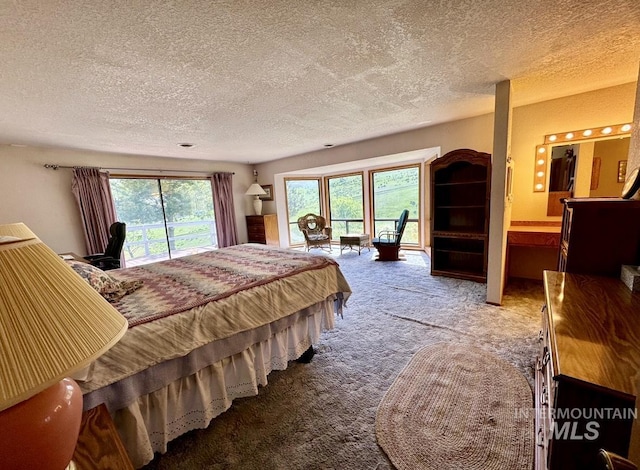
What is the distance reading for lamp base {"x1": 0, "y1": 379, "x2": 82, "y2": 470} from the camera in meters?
0.46

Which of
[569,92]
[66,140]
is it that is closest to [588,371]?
[569,92]

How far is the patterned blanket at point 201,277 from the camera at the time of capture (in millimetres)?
1447

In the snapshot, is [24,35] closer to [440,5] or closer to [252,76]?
[252,76]

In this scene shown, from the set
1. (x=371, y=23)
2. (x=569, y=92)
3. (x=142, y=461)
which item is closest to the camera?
(x=142, y=461)

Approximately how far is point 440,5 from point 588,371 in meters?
1.75

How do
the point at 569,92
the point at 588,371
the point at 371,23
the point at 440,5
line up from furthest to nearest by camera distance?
the point at 569,92
the point at 371,23
the point at 440,5
the point at 588,371

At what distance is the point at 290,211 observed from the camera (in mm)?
6730

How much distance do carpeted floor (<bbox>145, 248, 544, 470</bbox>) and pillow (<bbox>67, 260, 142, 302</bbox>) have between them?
0.94 meters

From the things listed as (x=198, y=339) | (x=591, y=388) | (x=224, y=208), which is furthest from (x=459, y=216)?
(x=224, y=208)

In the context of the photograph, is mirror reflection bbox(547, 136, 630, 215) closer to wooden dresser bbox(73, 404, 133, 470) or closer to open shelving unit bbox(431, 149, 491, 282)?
open shelving unit bbox(431, 149, 491, 282)

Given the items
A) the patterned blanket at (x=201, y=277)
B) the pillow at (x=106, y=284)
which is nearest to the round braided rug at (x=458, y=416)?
the patterned blanket at (x=201, y=277)

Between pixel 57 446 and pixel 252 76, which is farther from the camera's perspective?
pixel 252 76

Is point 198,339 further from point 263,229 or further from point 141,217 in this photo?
point 263,229

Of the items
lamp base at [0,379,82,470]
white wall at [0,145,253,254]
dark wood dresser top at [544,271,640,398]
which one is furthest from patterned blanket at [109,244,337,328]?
white wall at [0,145,253,254]
